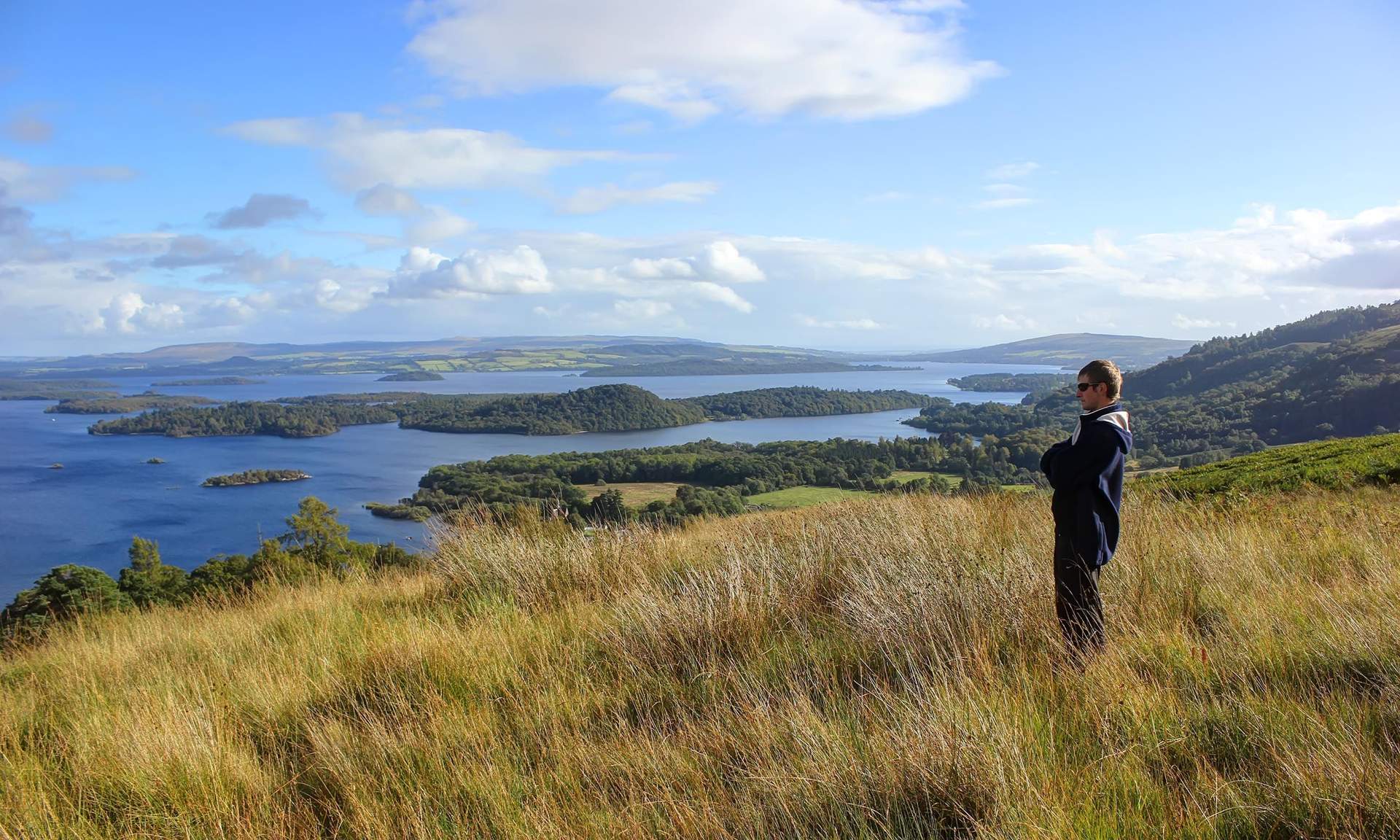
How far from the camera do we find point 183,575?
22922 millimetres

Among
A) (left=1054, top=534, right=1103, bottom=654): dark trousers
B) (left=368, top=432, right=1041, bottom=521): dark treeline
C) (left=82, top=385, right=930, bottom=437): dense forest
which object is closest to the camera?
(left=1054, top=534, right=1103, bottom=654): dark trousers

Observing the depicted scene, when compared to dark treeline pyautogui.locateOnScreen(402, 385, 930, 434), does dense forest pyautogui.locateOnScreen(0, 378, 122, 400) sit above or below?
above

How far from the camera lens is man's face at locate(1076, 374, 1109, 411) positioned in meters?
3.82

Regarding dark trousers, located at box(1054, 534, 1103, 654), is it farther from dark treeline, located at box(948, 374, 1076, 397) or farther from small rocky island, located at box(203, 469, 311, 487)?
dark treeline, located at box(948, 374, 1076, 397)

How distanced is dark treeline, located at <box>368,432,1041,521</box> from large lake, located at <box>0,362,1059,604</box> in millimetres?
5459

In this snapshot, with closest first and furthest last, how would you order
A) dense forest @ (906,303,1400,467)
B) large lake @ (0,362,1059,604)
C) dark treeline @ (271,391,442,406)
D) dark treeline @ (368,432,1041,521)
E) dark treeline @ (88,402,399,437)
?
dark treeline @ (368,432,1041,521), dense forest @ (906,303,1400,467), large lake @ (0,362,1059,604), dark treeline @ (88,402,399,437), dark treeline @ (271,391,442,406)

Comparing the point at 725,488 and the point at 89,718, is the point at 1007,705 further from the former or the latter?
the point at 725,488

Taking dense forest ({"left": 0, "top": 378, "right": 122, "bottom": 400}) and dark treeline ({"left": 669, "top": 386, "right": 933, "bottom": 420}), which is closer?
dark treeline ({"left": 669, "top": 386, "right": 933, "bottom": 420})

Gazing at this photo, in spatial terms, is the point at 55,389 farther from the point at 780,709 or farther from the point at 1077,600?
the point at 1077,600

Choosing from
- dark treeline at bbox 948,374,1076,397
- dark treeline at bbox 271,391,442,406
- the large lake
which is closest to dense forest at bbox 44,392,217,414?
the large lake

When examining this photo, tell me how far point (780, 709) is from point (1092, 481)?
6.67 feet

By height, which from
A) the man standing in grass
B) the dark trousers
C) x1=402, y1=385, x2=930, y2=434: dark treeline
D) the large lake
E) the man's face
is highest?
the man's face

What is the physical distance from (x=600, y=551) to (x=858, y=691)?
11.4 ft

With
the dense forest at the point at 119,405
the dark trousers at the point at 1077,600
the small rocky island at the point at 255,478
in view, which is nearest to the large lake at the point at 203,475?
the small rocky island at the point at 255,478
